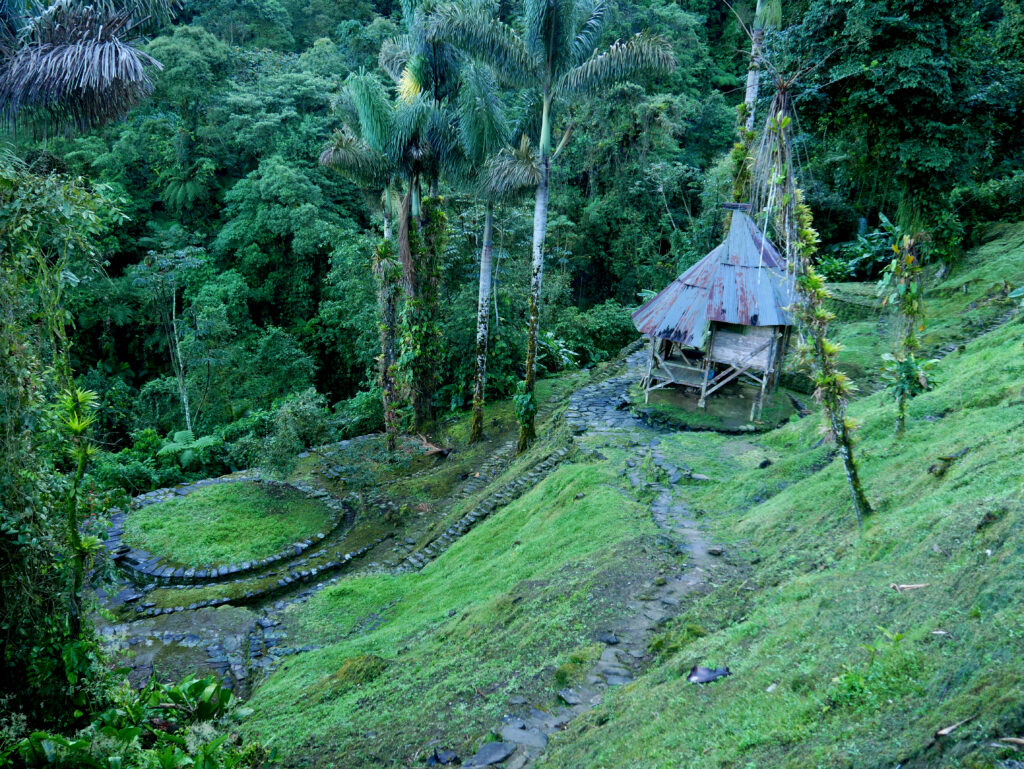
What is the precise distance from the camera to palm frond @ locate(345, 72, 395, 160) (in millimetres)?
15484

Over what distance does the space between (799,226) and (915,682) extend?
387cm

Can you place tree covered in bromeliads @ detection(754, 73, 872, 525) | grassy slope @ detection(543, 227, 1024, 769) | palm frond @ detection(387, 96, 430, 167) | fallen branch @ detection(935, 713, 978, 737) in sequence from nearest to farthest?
fallen branch @ detection(935, 713, 978, 737) < grassy slope @ detection(543, 227, 1024, 769) < tree covered in bromeliads @ detection(754, 73, 872, 525) < palm frond @ detection(387, 96, 430, 167)

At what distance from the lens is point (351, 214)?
28.0m


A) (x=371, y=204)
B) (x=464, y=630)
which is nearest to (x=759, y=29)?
(x=371, y=204)

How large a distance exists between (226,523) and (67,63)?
29.3ft

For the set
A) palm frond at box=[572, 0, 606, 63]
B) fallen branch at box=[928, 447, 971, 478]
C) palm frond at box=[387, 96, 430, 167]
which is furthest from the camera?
palm frond at box=[387, 96, 430, 167]

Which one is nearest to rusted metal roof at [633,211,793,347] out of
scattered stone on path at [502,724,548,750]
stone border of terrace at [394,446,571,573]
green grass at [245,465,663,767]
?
stone border of terrace at [394,446,571,573]

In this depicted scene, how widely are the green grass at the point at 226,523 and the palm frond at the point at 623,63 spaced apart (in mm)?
10456

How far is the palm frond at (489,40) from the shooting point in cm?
1362

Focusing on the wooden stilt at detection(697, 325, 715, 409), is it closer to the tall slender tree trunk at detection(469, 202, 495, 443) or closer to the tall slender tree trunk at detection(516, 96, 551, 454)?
the tall slender tree trunk at detection(516, 96, 551, 454)

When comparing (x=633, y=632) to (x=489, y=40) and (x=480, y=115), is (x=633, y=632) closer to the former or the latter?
(x=489, y=40)

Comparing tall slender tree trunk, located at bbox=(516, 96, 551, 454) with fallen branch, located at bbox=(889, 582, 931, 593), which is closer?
fallen branch, located at bbox=(889, 582, 931, 593)

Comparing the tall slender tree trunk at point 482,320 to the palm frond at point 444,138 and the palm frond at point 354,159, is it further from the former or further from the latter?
the palm frond at point 354,159

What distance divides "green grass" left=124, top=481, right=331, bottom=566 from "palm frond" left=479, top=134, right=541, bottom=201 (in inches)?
311
